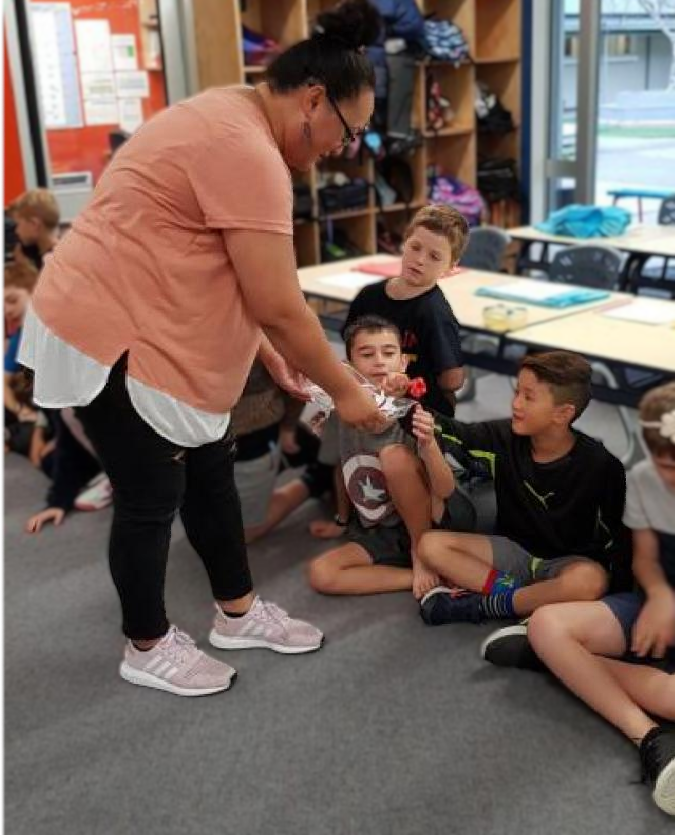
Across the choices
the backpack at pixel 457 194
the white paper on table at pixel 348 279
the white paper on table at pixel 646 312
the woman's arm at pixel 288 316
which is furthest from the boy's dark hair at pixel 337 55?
the backpack at pixel 457 194

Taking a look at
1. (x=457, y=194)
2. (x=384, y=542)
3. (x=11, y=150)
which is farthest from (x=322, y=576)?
(x=457, y=194)

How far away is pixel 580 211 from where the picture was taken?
4.18 metres

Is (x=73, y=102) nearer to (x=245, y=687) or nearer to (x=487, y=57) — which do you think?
(x=487, y=57)

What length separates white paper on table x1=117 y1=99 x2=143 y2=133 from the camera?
493 cm

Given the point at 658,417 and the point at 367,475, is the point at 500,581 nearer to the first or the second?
the point at 367,475

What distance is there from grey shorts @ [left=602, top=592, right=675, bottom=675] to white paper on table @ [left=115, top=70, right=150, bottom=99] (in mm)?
4055

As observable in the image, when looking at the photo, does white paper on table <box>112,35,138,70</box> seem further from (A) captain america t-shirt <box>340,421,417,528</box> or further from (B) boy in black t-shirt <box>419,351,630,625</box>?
(B) boy in black t-shirt <box>419,351,630,625</box>

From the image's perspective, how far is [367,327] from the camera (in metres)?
1.80

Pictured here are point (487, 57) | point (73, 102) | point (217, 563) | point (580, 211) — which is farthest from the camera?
point (487, 57)


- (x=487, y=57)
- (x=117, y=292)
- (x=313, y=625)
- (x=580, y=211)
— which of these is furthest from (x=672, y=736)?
(x=487, y=57)

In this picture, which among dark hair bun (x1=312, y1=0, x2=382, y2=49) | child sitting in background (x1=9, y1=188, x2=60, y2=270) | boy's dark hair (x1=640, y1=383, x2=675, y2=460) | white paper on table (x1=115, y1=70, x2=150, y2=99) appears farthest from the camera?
white paper on table (x1=115, y1=70, x2=150, y2=99)

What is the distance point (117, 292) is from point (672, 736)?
1298 mm

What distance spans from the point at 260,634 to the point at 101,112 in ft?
11.9

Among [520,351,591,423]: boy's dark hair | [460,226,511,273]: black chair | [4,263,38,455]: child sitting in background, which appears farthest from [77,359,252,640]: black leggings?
[460,226,511,273]: black chair
